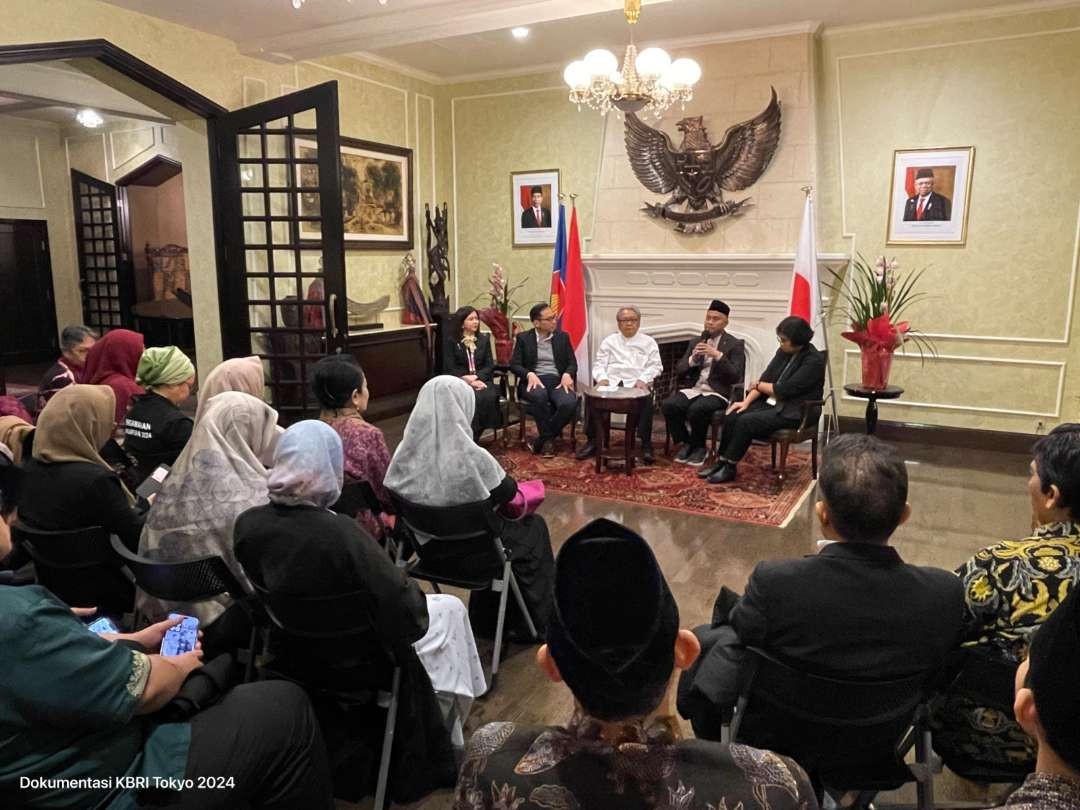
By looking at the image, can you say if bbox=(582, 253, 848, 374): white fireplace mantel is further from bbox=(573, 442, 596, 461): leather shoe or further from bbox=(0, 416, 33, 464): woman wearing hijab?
bbox=(0, 416, 33, 464): woman wearing hijab

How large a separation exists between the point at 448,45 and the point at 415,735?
19.8 feet

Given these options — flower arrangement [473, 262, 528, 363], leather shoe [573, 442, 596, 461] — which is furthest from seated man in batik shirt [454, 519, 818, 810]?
flower arrangement [473, 262, 528, 363]

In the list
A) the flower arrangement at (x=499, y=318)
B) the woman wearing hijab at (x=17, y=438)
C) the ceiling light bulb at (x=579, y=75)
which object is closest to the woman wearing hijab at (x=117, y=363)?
the woman wearing hijab at (x=17, y=438)

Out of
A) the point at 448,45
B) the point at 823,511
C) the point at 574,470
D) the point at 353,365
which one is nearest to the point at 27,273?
the point at 448,45

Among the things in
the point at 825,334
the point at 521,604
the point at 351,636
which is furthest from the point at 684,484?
the point at 351,636

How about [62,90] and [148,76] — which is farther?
[62,90]

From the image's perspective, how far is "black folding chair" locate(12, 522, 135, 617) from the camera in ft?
7.67

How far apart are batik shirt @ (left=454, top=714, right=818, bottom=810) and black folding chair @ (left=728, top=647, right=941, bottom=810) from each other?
1.89 feet

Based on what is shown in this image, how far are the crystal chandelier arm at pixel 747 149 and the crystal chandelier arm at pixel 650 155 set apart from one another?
41 cm

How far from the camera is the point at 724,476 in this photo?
16.8ft

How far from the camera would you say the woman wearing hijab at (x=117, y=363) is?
4152 mm

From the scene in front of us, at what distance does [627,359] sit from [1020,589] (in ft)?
14.9

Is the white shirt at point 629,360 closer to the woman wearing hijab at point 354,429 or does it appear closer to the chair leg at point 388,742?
the woman wearing hijab at point 354,429

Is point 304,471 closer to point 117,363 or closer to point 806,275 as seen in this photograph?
point 117,363
